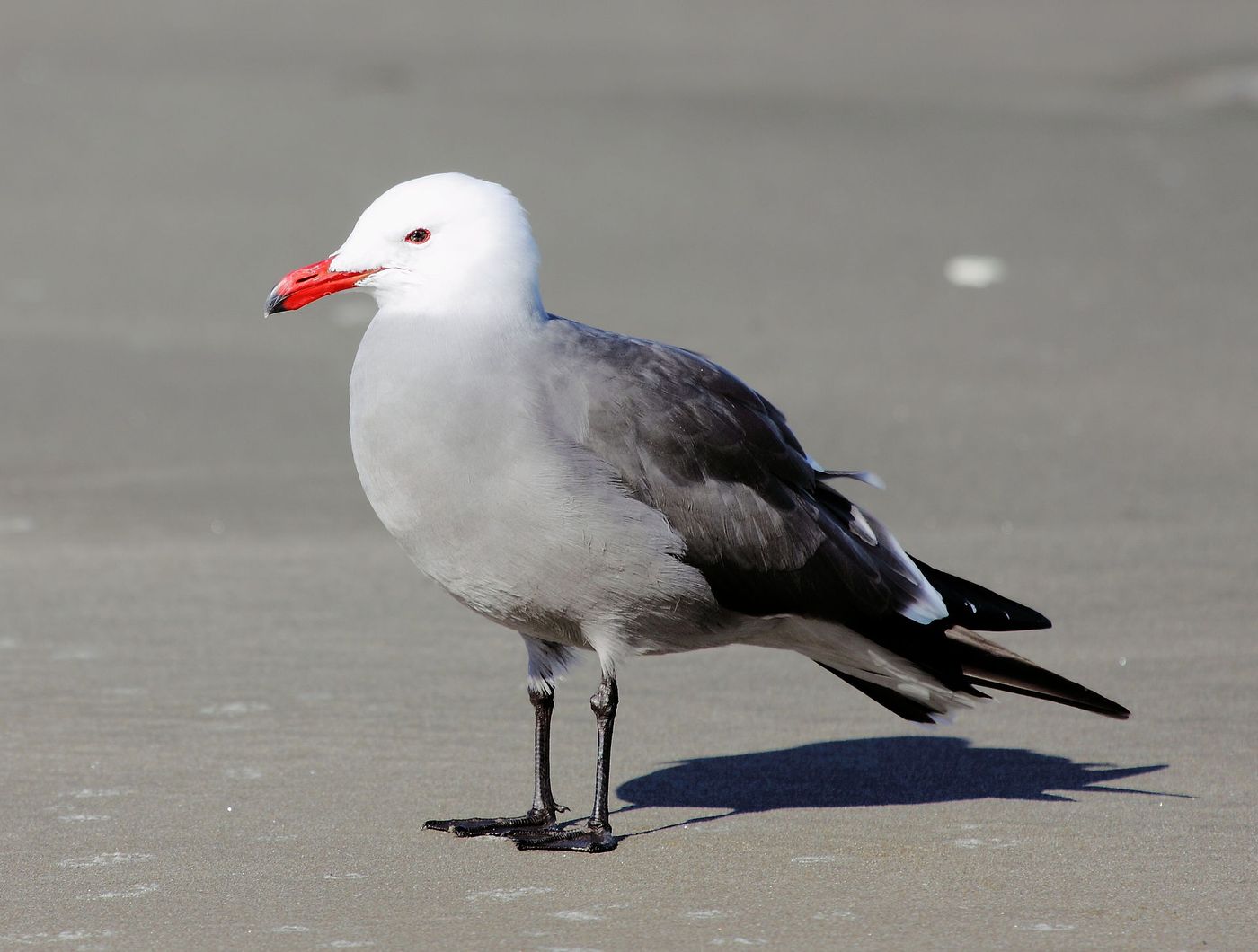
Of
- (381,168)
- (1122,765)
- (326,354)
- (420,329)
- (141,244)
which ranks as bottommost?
(1122,765)

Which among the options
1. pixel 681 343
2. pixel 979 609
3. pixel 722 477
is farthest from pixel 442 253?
pixel 681 343

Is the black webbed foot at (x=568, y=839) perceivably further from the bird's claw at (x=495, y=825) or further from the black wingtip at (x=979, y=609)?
the black wingtip at (x=979, y=609)

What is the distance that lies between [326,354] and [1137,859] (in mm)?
6395

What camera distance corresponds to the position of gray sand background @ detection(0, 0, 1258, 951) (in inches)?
168

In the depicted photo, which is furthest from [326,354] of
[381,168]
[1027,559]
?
[1027,559]

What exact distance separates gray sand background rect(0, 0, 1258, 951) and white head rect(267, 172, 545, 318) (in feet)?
4.13

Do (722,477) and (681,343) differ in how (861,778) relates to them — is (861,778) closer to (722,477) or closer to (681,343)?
(722,477)

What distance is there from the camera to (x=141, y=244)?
37.8 ft

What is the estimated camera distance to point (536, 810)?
469 centimetres

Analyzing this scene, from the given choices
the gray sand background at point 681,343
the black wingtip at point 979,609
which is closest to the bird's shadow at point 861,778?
the gray sand background at point 681,343

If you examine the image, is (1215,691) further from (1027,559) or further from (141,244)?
(141,244)

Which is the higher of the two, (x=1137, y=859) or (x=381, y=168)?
(x=381, y=168)

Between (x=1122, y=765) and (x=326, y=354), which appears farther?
(x=326, y=354)

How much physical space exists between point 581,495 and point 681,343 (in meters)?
5.76
